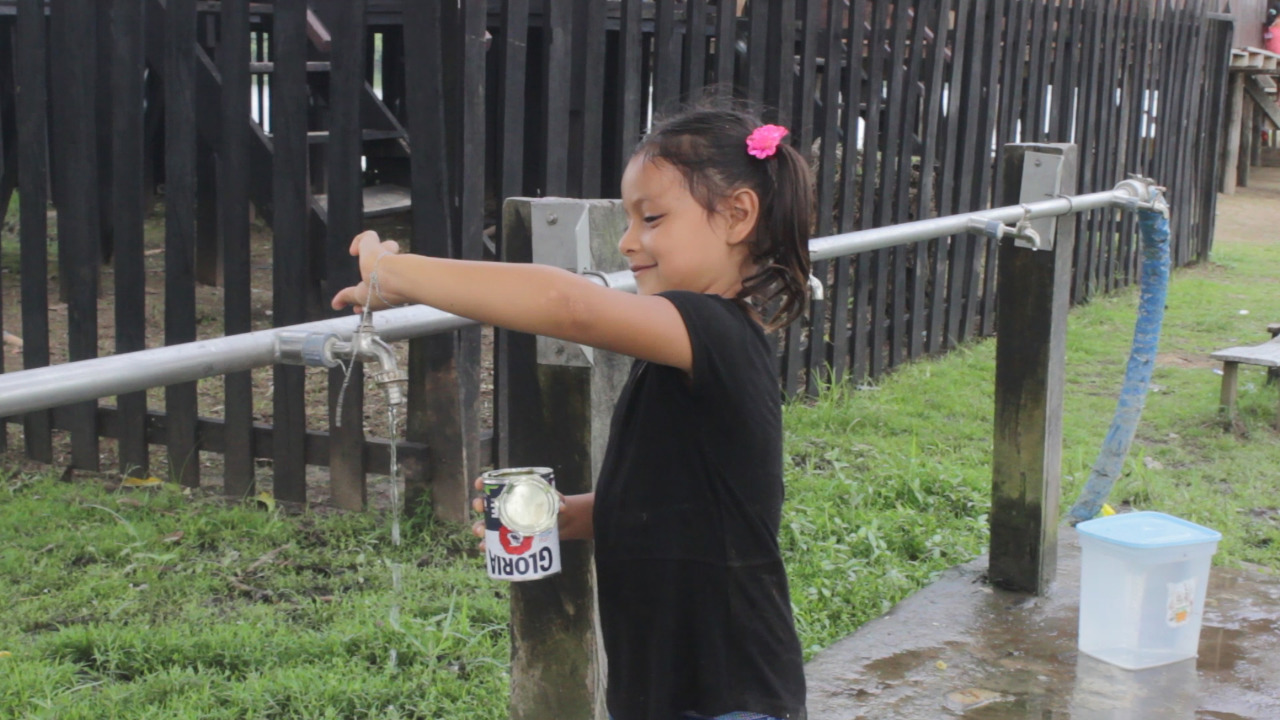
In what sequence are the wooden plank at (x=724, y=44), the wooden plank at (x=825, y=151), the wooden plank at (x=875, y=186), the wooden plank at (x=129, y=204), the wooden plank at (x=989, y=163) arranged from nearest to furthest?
the wooden plank at (x=129, y=204) < the wooden plank at (x=724, y=44) < the wooden plank at (x=825, y=151) < the wooden plank at (x=875, y=186) < the wooden plank at (x=989, y=163)

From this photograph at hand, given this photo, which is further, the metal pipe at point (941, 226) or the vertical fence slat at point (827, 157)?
the vertical fence slat at point (827, 157)

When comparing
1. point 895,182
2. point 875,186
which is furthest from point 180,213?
point 895,182

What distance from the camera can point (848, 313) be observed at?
6930 mm

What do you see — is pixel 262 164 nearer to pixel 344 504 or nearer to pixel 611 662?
pixel 344 504

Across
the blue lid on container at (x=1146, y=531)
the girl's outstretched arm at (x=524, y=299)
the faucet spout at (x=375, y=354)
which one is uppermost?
the girl's outstretched arm at (x=524, y=299)

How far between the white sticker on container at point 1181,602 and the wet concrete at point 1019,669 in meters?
0.13

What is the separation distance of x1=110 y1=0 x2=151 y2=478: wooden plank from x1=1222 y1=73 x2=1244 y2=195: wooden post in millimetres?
15887

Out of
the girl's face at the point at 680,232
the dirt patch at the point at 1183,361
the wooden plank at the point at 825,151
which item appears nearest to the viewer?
the girl's face at the point at 680,232

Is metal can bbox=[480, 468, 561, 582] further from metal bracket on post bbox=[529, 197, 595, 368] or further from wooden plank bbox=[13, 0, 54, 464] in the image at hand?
wooden plank bbox=[13, 0, 54, 464]

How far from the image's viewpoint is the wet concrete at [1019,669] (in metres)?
3.21

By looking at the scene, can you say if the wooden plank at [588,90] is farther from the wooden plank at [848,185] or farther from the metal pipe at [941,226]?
the wooden plank at [848,185]

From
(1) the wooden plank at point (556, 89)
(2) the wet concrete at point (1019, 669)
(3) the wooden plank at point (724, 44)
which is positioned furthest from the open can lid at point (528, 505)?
(3) the wooden plank at point (724, 44)

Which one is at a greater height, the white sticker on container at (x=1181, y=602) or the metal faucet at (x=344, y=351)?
the metal faucet at (x=344, y=351)

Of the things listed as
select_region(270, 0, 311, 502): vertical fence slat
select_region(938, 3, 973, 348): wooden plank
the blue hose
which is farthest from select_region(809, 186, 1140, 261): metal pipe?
select_region(938, 3, 973, 348): wooden plank
